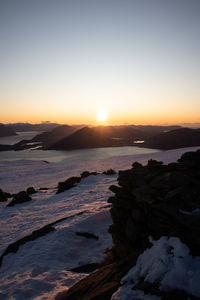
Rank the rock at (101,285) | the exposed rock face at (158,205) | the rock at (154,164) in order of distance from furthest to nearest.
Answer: the rock at (154,164), the exposed rock face at (158,205), the rock at (101,285)

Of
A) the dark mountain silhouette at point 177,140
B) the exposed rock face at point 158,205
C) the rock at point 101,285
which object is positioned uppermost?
the dark mountain silhouette at point 177,140

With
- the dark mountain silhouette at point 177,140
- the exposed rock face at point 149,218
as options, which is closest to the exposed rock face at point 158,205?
the exposed rock face at point 149,218

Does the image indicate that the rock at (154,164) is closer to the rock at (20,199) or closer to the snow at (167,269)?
the snow at (167,269)

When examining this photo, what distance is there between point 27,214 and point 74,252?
9004mm

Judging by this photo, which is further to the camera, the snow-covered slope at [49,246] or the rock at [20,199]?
the rock at [20,199]

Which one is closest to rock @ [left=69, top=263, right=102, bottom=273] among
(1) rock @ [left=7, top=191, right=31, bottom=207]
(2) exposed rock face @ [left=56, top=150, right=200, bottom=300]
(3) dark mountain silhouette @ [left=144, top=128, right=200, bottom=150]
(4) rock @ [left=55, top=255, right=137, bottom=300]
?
(2) exposed rock face @ [left=56, top=150, right=200, bottom=300]

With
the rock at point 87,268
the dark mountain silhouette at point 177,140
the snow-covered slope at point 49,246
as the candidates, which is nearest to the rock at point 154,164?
the snow-covered slope at point 49,246

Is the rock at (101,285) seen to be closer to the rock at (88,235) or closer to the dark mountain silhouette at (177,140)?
the rock at (88,235)

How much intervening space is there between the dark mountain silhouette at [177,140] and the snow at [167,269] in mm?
139309

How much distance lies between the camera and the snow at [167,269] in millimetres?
4738

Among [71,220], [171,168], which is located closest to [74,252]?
[71,220]

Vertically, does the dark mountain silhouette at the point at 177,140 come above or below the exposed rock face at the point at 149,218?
above

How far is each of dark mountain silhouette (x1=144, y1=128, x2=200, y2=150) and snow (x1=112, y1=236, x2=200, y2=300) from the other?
139 meters

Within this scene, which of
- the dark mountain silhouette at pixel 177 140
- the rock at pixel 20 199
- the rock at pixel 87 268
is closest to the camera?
the rock at pixel 87 268
